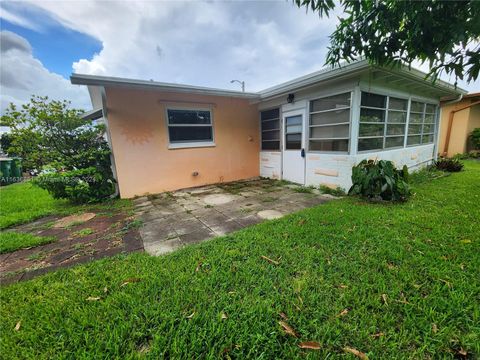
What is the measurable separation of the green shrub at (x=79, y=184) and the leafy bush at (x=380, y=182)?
243 inches

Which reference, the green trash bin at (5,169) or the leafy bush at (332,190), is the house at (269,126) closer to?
the leafy bush at (332,190)

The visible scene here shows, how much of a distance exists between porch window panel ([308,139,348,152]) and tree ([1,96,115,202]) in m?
5.63

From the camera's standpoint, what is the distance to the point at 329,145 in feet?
17.5

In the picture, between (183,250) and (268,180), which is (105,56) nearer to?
(268,180)

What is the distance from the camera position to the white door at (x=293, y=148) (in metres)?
6.05

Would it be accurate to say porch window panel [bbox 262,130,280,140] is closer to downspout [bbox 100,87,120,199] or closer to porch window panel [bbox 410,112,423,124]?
porch window panel [bbox 410,112,423,124]

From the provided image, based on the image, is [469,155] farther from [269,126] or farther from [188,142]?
[188,142]

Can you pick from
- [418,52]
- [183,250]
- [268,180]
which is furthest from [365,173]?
[183,250]

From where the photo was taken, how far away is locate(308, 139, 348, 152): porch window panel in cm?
500

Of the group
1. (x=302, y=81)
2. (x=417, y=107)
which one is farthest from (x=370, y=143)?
(x=417, y=107)

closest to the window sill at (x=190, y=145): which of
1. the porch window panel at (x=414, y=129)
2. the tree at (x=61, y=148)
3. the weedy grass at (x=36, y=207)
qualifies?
the tree at (x=61, y=148)

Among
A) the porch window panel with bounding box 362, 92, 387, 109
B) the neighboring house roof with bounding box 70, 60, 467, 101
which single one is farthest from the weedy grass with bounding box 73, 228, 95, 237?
the porch window panel with bounding box 362, 92, 387, 109

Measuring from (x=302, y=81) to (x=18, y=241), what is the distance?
6.49 m

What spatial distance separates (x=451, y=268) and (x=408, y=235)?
720 millimetres
